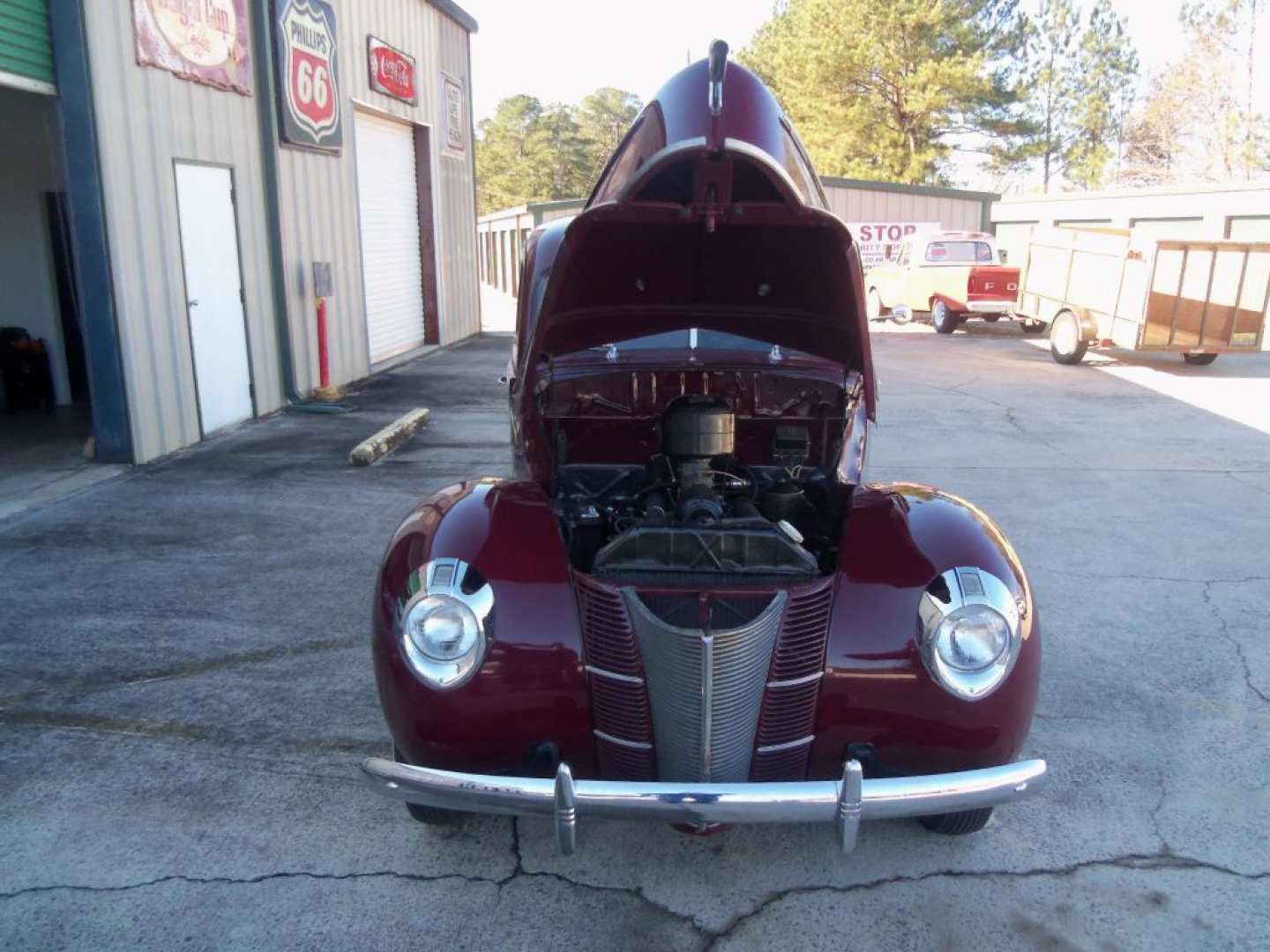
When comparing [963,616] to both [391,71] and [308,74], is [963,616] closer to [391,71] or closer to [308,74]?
[308,74]

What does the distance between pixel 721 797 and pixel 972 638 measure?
0.85 m

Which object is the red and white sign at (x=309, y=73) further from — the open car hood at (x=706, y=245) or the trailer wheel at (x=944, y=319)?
the trailer wheel at (x=944, y=319)

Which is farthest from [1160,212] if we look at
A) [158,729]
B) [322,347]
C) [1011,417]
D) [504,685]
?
[158,729]

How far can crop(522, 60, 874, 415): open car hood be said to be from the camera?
2727 mm

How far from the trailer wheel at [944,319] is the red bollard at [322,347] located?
12485mm

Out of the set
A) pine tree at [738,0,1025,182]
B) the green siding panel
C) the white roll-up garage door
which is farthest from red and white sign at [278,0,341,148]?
pine tree at [738,0,1025,182]

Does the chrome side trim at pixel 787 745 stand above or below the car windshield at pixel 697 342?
below

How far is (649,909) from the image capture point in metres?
2.67

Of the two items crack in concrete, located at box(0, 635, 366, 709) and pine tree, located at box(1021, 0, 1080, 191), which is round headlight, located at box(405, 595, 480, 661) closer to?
crack in concrete, located at box(0, 635, 366, 709)

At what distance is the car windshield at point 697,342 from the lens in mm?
3803

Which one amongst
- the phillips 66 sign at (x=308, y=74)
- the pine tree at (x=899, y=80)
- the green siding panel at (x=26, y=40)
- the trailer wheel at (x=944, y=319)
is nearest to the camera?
the green siding panel at (x=26, y=40)

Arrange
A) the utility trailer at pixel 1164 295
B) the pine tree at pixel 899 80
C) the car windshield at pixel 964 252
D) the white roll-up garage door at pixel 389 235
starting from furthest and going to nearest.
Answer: the pine tree at pixel 899 80
the car windshield at pixel 964 252
the white roll-up garage door at pixel 389 235
the utility trailer at pixel 1164 295

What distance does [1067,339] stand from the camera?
1445 cm

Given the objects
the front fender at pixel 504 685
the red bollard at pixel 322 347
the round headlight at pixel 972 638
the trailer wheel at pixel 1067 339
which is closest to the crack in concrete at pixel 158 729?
the front fender at pixel 504 685
